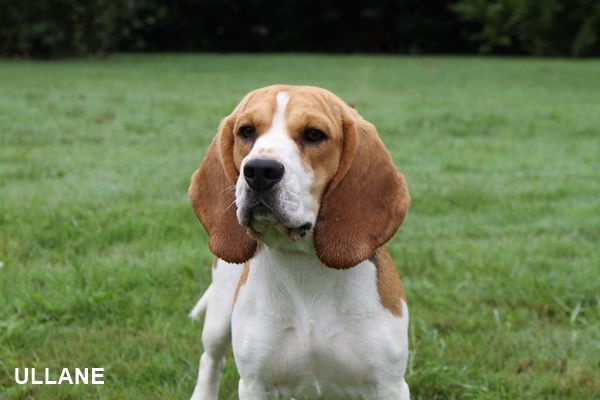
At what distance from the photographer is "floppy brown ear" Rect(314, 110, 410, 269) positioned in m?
3.05

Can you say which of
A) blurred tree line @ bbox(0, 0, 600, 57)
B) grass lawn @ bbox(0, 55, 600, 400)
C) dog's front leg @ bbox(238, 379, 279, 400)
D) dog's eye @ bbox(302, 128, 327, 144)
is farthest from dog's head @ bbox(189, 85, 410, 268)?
blurred tree line @ bbox(0, 0, 600, 57)

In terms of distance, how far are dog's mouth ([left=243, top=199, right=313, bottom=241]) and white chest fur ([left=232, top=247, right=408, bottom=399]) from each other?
255 mm

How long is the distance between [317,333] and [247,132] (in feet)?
2.48

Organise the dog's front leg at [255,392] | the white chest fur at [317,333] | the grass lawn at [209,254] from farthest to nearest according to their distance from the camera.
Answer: the grass lawn at [209,254], the dog's front leg at [255,392], the white chest fur at [317,333]

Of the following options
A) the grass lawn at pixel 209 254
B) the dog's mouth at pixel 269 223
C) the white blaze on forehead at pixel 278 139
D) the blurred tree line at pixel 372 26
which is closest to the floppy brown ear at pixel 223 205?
the dog's mouth at pixel 269 223

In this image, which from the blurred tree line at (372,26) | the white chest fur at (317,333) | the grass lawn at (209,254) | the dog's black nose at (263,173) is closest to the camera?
the dog's black nose at (263,173)

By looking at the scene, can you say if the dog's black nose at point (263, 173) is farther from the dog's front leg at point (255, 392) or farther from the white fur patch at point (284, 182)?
the dog's front leg at point (255, 392)

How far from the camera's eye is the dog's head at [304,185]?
113 inches

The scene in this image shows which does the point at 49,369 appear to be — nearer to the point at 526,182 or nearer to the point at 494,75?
the point at 526,182

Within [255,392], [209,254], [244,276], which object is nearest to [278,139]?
[244,276]

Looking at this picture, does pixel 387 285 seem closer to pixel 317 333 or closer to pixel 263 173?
pixel 317 333

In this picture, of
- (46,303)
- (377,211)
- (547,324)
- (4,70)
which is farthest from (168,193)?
(4,70)

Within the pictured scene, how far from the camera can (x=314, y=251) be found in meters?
3.21

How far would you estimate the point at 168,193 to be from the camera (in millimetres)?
7066
